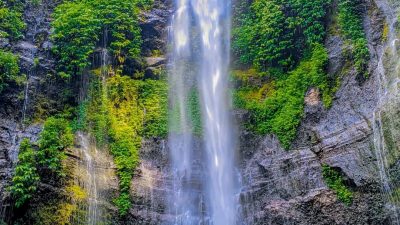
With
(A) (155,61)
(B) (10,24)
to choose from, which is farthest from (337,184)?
(B) (10,24)

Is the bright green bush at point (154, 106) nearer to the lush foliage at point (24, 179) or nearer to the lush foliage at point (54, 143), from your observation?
the lush foliage at point (54, 143)

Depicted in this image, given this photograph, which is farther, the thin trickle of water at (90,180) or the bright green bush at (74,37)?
the bright green bush at (74,37)

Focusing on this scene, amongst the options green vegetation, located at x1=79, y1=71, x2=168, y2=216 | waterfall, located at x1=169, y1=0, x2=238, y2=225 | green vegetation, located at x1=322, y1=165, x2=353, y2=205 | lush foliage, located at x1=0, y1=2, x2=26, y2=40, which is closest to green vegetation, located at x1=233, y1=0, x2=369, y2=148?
waterfall, located at x1=169, y1=0, x2=238, y2=225

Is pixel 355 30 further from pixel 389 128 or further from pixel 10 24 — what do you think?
pixel 10 24

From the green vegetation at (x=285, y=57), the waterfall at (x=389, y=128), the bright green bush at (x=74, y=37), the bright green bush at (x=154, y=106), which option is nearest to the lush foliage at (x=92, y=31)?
the bright green bush at (x=74, y=37)

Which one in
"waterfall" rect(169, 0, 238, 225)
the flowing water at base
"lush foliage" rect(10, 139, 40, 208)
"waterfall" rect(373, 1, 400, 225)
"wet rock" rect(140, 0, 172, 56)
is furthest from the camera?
"wet rock" rect(140, 0, 172, 56)

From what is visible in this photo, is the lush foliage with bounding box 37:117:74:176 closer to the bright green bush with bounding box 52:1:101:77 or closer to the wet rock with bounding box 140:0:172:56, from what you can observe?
the bright green bush with bounding box 52:1:101:77

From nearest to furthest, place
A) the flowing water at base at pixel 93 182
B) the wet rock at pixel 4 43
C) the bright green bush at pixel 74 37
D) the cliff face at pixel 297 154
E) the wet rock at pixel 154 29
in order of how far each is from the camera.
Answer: the cliff face at pixel 297 154 < the flowing water at base at pixel 93 182 < the wet rock at pixel 4 43 < the bright green bush at pixel 74 37 < the wet rock at pixel 154 29
